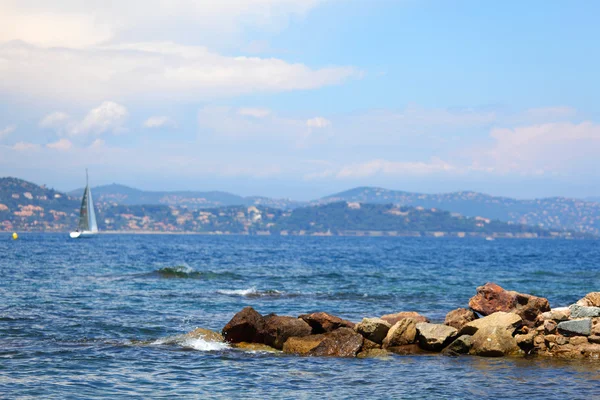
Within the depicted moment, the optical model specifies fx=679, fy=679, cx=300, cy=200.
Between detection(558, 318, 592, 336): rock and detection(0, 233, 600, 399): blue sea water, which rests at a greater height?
detection(558, 318, 592, 336): rock

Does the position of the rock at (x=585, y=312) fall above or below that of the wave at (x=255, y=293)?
above

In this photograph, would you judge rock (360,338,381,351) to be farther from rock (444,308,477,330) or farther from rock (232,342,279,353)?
rock (444,308,477,330)

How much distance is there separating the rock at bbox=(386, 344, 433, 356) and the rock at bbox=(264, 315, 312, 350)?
339cm

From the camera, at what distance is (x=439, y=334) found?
85.3 feet

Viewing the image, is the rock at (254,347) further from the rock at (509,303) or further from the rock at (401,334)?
the rock at (509,303)

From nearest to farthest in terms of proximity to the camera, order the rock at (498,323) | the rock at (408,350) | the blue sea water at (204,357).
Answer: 1. the blue sea water at (204,357)
2. the rock at (408,350)
3. the rock at (498,323)

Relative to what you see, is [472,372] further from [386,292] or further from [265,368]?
[386,292]

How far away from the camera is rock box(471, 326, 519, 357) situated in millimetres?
24859

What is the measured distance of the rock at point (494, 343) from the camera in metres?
24.9

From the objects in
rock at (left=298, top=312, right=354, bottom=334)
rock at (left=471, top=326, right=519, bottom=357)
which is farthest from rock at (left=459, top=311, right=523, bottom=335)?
rock at (left=298, top=312, right=354, bottom=334)

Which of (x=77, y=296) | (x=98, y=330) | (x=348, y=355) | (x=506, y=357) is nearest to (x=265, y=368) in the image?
(x=348, y=355)

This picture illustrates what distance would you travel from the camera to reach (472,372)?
2225 cm

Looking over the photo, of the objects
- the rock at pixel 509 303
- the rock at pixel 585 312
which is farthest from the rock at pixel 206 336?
the rock at pixel 585 312

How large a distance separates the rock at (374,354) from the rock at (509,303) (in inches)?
225
